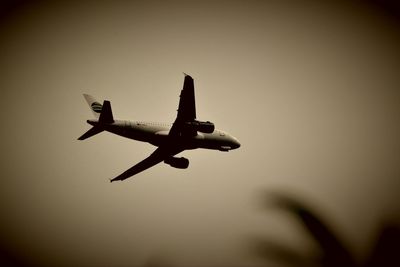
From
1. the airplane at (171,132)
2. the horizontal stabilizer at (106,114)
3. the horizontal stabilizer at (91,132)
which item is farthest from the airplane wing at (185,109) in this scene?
the horizontal stabilizer at (91,132)

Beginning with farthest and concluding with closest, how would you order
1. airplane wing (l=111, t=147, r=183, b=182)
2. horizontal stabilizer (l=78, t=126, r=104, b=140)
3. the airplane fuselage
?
airplane wing (l=111, t=147, r=183, b=182) < the airplane fuselage < horizontal stabilizer (l=78, t=126, r=104, b=140)

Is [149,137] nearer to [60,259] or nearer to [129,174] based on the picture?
[129,174]

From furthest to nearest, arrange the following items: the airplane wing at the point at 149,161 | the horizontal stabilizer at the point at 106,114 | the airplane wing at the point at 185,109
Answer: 1. the airplane wing at the point at 149,161
2. the horizontal stabilizer at the point at 106,114
3. the airplane wing at the point at 185,109

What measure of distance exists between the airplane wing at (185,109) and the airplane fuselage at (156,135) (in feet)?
2.51

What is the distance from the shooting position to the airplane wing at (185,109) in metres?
23.1

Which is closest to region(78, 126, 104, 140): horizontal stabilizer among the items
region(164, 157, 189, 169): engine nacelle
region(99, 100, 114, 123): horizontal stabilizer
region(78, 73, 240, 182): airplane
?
region(78, 73, 240, 182): airplane

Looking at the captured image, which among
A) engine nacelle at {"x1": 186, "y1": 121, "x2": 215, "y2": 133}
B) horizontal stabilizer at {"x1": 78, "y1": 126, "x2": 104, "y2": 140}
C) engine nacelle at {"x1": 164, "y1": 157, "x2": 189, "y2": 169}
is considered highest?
engine nacelle at {"x1": 186, "y1": 121, "x2": 215, "y2": 133}

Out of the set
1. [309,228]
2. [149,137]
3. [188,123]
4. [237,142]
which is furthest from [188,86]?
[309,228]

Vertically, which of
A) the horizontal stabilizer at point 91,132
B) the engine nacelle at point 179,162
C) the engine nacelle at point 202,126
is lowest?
the horizontal stabilizer at point 91,132

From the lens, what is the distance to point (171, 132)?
2642cm

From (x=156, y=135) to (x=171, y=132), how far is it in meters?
1.22

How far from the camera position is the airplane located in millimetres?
24203

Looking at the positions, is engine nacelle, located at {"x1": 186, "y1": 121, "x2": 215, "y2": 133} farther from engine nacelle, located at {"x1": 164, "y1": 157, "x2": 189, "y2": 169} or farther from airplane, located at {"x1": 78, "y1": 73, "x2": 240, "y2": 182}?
engine nacelle, located at {"x1": 164, "y1": 157, "x2": 189, "y2": 169}

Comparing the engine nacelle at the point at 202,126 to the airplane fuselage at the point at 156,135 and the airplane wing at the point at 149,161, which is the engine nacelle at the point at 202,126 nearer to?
the airplane fuselage at the point at 156,135
